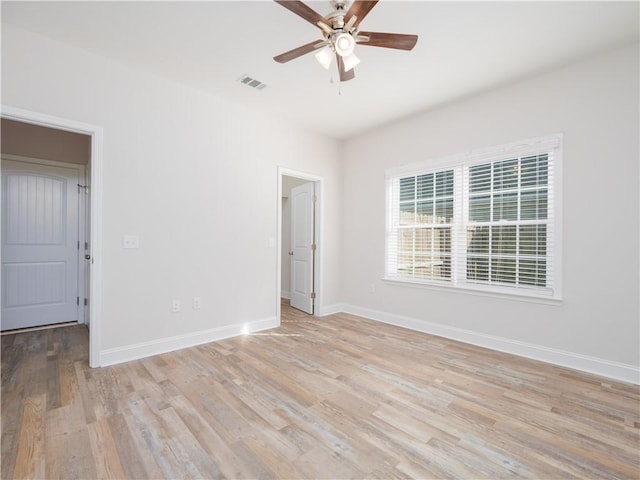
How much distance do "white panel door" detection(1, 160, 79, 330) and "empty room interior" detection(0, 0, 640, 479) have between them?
0.03 metres

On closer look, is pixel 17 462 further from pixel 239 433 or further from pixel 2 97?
pixel 2 97

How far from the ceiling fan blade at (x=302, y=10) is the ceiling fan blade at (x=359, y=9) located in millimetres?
169

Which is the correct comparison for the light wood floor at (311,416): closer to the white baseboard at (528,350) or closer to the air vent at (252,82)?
the white baseboard at (528,350)

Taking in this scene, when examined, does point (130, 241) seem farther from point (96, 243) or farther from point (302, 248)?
point (302, 248)

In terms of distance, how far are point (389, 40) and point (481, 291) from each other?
9.07 feet

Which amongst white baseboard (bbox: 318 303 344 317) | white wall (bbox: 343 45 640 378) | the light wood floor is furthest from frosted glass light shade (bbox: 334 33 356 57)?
white baseboard (bbox: 318 303 344 317)

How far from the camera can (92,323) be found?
2781mm

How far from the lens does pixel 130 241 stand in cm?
299

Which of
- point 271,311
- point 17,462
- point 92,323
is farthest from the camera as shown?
point 271,311

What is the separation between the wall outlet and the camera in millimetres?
3269

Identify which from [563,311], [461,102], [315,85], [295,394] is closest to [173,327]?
[295,394]

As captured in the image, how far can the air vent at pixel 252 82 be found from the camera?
125 inches

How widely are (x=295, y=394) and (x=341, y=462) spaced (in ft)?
2.54

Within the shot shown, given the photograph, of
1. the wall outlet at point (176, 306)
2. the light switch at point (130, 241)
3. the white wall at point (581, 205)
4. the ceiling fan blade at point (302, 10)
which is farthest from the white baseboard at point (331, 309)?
the ceiling fan blade at point (302, 10)
